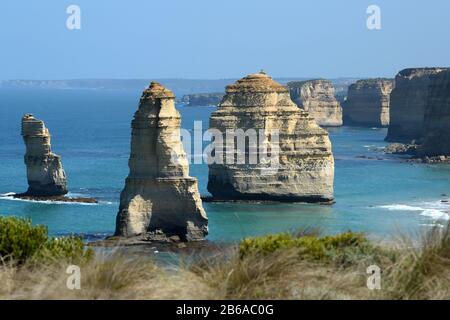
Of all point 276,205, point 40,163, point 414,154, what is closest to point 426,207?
point 276,205

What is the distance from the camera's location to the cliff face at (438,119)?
98375 millimetres

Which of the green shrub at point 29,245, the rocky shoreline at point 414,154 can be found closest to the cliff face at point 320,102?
the rocky shoreline at point 414,154

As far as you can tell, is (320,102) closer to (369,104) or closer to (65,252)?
(369,104)

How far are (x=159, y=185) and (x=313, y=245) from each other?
2956 cm

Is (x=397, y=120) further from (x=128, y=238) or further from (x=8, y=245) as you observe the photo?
(x=8, y=245)

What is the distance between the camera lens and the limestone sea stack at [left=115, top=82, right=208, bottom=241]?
45969 mm

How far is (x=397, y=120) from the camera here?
13212cm

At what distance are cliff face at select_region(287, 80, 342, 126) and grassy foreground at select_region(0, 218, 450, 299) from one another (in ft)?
494

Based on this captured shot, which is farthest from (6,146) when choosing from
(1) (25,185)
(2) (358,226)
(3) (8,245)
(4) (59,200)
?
(3) (8,245)

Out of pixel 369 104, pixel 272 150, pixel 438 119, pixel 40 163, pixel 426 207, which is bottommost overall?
pixel 369 104

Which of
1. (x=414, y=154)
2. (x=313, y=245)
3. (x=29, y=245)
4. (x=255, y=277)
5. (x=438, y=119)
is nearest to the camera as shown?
(x=255, y=277)

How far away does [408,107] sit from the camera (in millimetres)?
131875

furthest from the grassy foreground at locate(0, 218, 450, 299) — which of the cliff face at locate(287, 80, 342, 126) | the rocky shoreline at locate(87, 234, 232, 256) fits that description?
the cliff face at locate(287, 80, 342, 126)
